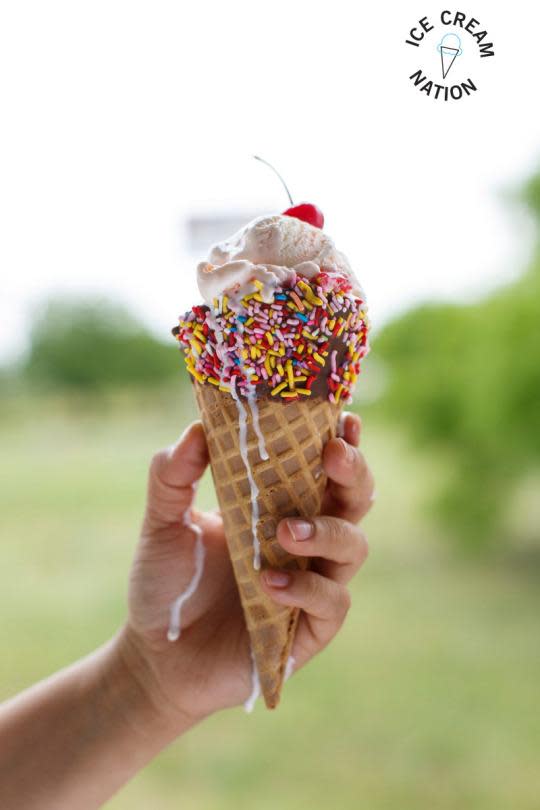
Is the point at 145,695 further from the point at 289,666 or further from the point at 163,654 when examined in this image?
the point at 289,666

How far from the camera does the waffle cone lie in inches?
29.4

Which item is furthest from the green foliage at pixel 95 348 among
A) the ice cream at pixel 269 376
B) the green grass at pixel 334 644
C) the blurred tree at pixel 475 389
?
the ice cream at pixel 269 376

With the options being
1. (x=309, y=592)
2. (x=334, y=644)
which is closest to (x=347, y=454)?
(x=309, y=592)

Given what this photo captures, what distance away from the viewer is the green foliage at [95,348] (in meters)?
4.94

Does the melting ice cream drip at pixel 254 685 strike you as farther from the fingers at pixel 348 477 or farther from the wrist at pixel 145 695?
the fingers at pixel 348 477

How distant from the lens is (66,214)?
3.38 meters

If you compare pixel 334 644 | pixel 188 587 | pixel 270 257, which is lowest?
pixel 334 644

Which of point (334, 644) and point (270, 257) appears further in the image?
point (334, 644)

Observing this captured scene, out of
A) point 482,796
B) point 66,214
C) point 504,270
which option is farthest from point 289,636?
point 504,270

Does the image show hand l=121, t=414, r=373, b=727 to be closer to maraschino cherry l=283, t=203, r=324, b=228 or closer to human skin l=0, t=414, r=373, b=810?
human skin l=0, t=414, r=373, b=810

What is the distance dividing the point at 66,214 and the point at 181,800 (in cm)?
259

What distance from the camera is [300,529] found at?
2.35 ft

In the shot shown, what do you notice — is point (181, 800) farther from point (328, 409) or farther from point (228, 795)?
point (328, 409)

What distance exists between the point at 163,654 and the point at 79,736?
119 millimetres
